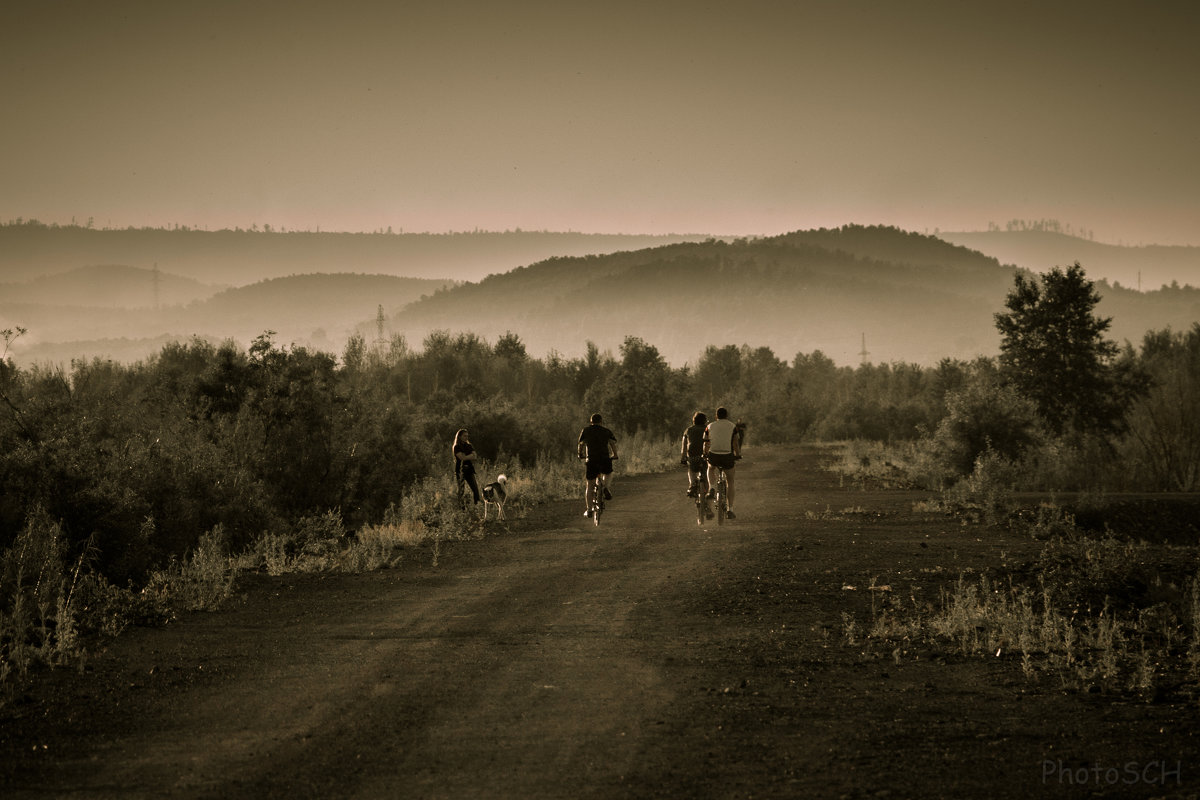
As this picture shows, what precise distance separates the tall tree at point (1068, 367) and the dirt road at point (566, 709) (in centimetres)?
3218

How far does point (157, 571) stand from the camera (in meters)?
13.9

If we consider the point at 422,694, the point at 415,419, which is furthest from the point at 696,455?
the point at 415,419

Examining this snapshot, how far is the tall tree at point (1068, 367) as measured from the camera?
41.8 meters

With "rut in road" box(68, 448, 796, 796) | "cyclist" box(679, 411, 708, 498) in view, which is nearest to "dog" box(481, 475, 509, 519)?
"cyclist" box(679, 411, 708, 498)

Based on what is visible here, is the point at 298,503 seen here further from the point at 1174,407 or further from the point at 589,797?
the point at 1174,407

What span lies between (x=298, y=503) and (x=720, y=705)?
16271 mm

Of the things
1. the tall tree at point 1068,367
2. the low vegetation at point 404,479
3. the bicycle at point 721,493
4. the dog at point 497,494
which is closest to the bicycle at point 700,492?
the bicycle at point 721,493

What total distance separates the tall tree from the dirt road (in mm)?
32176

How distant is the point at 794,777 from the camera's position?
6.19 m

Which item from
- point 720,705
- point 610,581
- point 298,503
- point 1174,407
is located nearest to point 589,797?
point 720,705

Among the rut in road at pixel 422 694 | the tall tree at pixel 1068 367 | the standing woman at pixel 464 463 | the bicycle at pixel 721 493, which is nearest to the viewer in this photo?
the rut in road at pixel 422 694

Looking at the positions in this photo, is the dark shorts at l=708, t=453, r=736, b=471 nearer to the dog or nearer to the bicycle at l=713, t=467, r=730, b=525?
the bicycle at l=713, t=467, r=730, b=525

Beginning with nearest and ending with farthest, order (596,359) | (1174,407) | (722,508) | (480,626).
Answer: (480,626), (722,508), (1174,407), (596,359)

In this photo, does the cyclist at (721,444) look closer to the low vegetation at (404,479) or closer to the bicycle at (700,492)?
the bicycle at (700,492)
